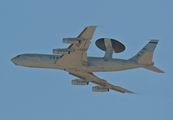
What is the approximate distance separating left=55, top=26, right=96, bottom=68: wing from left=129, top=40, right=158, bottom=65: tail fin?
8.93m

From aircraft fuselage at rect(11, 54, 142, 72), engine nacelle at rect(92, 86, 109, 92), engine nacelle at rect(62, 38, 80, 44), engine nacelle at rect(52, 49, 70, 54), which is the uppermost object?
engine nacelle at rect(62, 38, 80, 44)

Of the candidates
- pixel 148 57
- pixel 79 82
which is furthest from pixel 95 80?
pixel 148 57

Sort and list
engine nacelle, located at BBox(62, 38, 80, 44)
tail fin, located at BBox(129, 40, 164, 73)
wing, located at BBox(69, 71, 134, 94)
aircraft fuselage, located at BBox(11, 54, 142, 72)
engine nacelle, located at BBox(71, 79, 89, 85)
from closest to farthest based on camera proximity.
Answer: engine nacelle, located at BBox(62, 38, 80, 44), tail fin, located at BBox(129, 40, 164, 73), aircraft fuselage, located at BBox(11, 54, 142, 72), wing, located at BBox(69, 71, 134, 94), engine nacelle, located at BBox(71, 79, 89, 85)

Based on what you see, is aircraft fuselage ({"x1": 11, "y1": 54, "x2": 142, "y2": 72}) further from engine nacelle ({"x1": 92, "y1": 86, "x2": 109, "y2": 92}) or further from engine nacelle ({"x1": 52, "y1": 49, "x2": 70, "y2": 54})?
engine nacelle ({"x1": 92, "y1": 86, "x2": 109, "y2": 92})

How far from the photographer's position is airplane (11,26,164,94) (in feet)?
332

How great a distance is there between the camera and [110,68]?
106m

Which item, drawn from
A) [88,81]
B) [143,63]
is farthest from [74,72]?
[143,63]

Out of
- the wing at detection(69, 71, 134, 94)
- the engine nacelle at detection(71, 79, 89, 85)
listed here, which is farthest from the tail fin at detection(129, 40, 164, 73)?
the engine nacelle at detection(71, 79, 89, 85)

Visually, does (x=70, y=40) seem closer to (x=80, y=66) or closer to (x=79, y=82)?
(x=80, y=66)

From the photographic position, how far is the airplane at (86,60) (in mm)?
101062

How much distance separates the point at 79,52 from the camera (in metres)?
103

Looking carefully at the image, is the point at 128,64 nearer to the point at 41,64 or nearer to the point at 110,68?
the point at 110,68

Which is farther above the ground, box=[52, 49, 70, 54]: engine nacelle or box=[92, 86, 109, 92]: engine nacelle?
box=[52, 49, 70, 54]: engine nacelle

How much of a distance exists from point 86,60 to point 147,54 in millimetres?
10349
